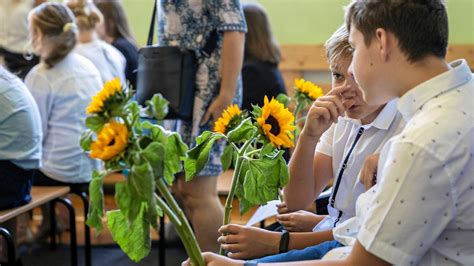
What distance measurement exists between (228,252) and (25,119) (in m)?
1.51

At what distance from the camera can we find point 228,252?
1.63 metres

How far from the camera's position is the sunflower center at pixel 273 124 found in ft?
4.52

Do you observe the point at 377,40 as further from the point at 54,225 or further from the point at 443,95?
the point at 54,225

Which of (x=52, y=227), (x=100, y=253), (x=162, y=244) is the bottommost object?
(x=100, y=253)

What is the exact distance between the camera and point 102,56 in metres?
4.00

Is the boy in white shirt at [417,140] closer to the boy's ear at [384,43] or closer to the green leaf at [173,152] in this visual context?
the boy's ear at [384,43]

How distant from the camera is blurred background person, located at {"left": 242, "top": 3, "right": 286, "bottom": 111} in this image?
371 cm

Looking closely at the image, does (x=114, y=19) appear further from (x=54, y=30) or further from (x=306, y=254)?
(x=306, y=254)

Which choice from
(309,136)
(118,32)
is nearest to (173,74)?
(309,136)

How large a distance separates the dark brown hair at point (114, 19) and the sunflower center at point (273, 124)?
10.6 ft

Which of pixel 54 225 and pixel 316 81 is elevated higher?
pixel 316 81

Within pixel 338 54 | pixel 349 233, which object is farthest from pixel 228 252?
pixel 338 54

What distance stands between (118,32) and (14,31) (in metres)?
0.68

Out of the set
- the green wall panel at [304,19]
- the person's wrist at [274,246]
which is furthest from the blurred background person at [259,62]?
the person's wrist at [274,246]
